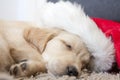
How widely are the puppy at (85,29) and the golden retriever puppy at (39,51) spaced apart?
0.11 ft

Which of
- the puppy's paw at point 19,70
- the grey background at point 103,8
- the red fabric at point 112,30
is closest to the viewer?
the puppy's paw at point 19,70

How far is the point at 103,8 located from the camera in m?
1.75

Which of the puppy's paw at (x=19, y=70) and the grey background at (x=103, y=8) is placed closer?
the puppy's paw at (x=19, y=70)

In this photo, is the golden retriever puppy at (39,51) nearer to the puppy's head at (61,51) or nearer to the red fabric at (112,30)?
the puppy's head at (61,51)

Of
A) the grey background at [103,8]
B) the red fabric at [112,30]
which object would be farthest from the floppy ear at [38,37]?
the grey background at [103,8]

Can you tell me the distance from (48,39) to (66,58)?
202 mm

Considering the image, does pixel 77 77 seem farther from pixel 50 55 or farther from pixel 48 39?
pixel 48 39

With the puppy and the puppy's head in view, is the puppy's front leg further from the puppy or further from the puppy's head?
the puppy

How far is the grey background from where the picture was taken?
5.64 feet

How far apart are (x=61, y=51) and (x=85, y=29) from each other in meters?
0.17

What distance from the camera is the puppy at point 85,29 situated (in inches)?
54.9

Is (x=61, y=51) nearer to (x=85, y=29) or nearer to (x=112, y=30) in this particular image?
(x=85, y=29)

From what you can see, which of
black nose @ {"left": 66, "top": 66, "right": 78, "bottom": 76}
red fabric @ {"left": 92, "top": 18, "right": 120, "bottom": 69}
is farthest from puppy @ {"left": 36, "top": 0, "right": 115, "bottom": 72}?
black nose @ {"left": 66, "top": 66, "right": 78, "bottom": 76}

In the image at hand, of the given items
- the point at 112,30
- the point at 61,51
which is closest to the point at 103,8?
the point at 112,30
